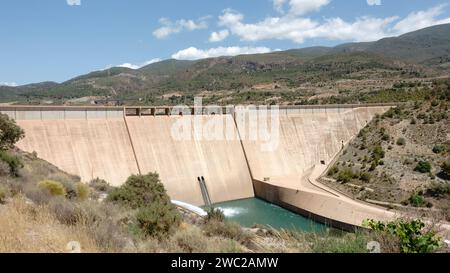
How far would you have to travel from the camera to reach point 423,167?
85.4ft

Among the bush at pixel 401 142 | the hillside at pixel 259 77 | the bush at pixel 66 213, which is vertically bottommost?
the bush at pixel 401 142

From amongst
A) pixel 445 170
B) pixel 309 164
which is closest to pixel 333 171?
pixel 309 164

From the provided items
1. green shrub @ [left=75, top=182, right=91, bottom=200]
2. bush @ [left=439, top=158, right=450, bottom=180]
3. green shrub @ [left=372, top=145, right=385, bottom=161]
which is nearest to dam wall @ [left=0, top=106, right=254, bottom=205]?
green shrub @ [left=75, top=182, right=91, bottom=200]

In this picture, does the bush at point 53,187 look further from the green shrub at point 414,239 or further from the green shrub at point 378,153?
the green shrub at point 378,153

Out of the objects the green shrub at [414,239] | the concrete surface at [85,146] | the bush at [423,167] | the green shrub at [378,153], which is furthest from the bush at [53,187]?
the green shrub at [378,153]

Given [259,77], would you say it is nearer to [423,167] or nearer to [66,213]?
[423,167]

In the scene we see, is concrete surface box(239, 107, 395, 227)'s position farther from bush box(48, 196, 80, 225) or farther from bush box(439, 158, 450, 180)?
bush box(48, 196, 80, 225)

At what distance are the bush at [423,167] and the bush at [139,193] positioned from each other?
57.2 feet

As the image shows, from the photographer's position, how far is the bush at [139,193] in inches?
568

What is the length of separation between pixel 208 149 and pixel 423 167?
1381cm

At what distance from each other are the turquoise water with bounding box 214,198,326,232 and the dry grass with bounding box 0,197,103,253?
17312 millimetres

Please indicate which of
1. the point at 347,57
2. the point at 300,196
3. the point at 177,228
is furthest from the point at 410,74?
the point at 177,228

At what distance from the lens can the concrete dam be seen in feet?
70.6
